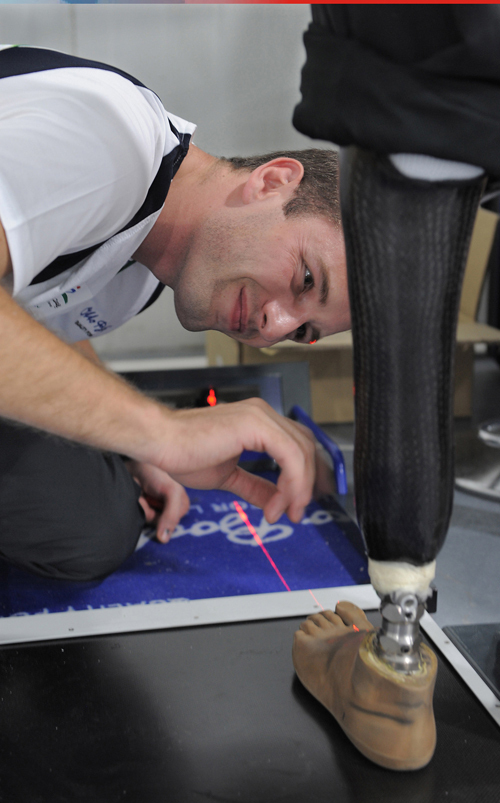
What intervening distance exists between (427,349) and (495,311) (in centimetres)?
245

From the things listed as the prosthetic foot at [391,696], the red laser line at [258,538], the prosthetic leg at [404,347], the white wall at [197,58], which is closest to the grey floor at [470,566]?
the red laser line at [258,538]

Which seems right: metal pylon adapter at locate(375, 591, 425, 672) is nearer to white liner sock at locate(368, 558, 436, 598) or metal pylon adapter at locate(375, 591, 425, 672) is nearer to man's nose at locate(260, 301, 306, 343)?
white liner sock at locate(368, 558, 436, 598)

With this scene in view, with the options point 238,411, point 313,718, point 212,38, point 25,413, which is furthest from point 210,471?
point 212,38

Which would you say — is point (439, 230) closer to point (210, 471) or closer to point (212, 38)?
point (210, 471)

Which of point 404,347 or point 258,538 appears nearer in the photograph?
point 404,347

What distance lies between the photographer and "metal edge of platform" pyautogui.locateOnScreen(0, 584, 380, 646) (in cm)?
88

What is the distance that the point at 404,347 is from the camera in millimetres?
489

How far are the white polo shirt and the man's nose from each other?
0.61 feet

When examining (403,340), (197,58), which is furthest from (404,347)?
(197,58)

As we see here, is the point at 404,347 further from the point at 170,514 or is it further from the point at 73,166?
the point at 170,514

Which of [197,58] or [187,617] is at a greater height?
[197,58]

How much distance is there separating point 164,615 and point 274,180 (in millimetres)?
605

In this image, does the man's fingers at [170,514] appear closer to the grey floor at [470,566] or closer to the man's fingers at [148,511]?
the man's fingers at [148,511]

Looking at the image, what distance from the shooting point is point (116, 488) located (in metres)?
1.21
